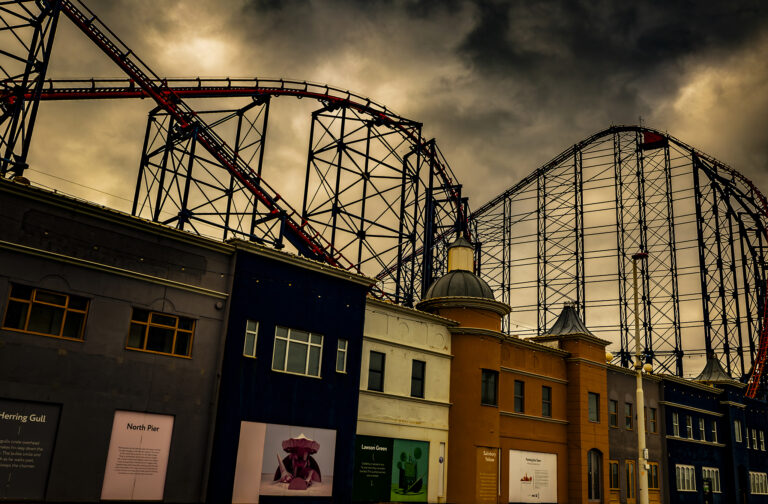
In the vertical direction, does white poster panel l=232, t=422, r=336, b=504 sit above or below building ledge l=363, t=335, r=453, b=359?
below

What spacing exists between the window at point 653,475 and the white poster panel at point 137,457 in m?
30.4

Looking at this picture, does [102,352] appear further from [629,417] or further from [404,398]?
[629,417]

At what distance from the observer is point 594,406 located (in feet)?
115

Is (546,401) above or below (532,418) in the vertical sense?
above

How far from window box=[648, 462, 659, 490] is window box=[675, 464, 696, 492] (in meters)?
2.00

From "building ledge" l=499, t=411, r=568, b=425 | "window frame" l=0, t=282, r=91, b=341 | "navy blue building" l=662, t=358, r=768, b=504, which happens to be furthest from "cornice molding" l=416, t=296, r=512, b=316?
"navy blue building" l=662, t=358, r=768, b=504

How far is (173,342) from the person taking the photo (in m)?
19.5

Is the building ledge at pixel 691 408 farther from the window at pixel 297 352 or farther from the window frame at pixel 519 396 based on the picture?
the window at pixel 297 352

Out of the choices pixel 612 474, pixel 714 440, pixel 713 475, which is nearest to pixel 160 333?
pixel 612 474

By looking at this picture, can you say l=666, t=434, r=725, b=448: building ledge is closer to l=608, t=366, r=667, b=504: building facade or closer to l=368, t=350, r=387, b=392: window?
l=608, t=366, r=667, b=504: building facade

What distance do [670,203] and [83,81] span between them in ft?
138

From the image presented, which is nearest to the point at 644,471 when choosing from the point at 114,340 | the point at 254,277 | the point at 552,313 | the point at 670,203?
the point at 254,277

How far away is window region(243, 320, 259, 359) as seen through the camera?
20.9 meters

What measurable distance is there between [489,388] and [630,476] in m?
13.3
